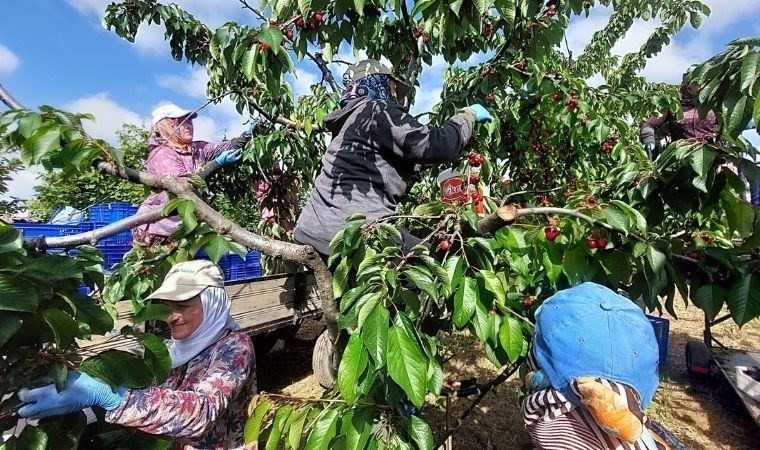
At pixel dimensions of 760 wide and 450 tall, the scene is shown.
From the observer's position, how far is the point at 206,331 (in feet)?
6.11

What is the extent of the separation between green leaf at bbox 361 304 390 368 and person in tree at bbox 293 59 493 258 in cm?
84

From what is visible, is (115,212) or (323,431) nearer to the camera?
(323,431)

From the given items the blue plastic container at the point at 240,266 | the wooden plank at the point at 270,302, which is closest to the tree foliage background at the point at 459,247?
the wooden plank at the point at 270,302

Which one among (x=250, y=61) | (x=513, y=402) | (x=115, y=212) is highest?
(x=115, y=212)

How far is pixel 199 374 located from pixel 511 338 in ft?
3.85

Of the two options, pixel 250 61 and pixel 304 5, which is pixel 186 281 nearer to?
pixel 250 61

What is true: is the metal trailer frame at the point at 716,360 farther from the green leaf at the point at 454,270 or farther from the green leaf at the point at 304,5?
the green leaf at the point at 304,5

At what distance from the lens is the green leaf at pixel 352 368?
1102 mm

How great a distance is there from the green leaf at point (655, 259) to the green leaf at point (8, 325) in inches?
60.7

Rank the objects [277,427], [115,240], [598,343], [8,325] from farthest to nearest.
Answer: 1. [115,240]
2. [277,427]
3. [598,343]
4. [8,325]

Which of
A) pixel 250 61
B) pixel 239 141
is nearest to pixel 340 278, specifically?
pixel 250 61

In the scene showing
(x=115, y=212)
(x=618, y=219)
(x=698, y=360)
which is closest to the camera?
Answer: (x=618, y=219)

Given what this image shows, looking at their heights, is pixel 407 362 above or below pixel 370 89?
below

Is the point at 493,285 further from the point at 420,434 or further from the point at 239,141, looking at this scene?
the point at 239,141
